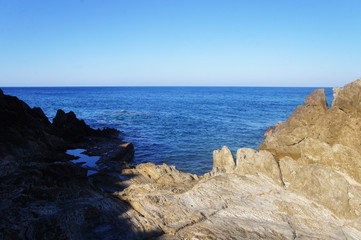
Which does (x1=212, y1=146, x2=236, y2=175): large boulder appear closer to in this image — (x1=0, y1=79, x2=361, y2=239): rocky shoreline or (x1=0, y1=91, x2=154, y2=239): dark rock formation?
(x1=0, y1=79, x2=361, y2=239): rocky shoreline

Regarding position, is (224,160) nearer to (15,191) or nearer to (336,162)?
(336,162)

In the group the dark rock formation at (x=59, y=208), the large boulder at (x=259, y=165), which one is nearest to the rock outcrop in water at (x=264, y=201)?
the large boulder at (x=259, y=165)

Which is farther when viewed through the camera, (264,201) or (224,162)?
(224,162)

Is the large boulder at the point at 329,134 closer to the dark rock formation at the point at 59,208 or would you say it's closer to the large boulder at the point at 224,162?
the large boulder at the point at 224,162

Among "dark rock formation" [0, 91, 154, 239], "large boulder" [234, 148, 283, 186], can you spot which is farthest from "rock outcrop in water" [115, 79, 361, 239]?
"dark rock formation" [0, 91, 154, 239]

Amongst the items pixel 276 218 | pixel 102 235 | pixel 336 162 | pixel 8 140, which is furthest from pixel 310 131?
pixel 8 140

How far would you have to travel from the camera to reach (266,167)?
33.8ft

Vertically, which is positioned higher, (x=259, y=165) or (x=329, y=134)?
(x=329, y=134)

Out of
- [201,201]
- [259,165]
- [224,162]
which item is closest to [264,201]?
[201,201]

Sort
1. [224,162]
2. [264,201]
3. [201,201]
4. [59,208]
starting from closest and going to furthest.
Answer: [59,208] < [201,201] < [264,201] < [224,162]

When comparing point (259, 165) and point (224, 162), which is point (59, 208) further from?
point (224, 162)

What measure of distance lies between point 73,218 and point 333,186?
797 centimetres

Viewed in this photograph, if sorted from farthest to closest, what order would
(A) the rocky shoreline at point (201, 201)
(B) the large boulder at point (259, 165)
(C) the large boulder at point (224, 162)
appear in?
(C) the large boulder at point (224, 162) → (B) the large boulder at point (259, 165) → (A) the rocky shoreline at point (201, 201)

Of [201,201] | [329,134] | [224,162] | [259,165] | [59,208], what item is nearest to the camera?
[59,208]
